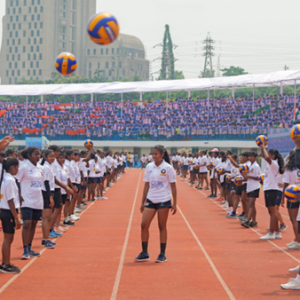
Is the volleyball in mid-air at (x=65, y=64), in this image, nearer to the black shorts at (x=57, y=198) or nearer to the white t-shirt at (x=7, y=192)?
the black shorts at (x=57, y=198)

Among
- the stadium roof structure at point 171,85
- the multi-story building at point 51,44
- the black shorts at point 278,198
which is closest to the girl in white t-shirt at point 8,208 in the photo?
the black shorts at point 278,198

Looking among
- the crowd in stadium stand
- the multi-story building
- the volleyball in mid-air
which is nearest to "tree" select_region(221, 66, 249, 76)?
the multi-story building

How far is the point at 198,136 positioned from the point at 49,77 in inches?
3752

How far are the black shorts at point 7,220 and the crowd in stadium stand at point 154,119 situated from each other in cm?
3444

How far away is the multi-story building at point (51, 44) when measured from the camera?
5251 inches

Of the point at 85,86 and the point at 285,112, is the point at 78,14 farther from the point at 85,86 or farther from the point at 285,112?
the point at 285,112

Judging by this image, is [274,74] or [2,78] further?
[2,78]

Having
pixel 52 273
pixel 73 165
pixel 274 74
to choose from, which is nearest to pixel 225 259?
pixel 52 273

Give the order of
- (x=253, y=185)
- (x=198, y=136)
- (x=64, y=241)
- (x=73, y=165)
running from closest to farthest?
(x=64, y=241) < (x=253, y=185) < (x=73, y=165) < (x=198, y=136)

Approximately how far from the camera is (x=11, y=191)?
7441mm

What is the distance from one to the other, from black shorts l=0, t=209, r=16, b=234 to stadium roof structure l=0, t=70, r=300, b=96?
32790 millimetres

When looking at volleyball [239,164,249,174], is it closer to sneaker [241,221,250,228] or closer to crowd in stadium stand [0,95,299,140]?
sneaker [241,221,250,228]

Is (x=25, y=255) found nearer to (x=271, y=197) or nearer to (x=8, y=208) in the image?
(x=8, y=208)

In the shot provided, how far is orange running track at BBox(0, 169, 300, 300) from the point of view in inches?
260
